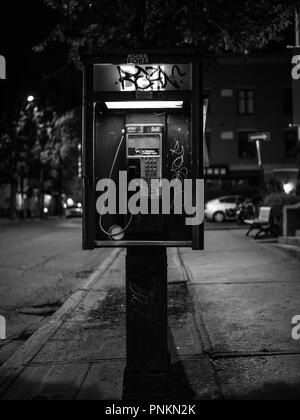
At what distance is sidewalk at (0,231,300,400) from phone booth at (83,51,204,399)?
1.74 ft

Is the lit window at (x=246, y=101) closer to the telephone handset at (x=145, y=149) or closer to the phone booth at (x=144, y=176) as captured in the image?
the phone booth at (x=144, y=176)

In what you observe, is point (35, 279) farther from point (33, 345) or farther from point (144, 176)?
point (144, 176)

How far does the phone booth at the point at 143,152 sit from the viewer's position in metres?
4.20

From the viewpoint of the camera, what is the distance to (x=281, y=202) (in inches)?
621

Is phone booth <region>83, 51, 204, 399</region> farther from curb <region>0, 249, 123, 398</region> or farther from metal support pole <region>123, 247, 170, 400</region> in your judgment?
curb <region>0, 249, 123, 398</region>

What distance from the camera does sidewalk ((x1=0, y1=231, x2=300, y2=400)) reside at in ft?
14.3

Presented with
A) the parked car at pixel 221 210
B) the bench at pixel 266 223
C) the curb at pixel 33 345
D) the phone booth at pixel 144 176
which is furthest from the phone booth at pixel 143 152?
the parked car at pixel 221 210

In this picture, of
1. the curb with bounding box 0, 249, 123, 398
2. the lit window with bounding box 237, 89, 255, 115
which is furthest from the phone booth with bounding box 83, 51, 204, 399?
the lit window with bounding box 237, 89, 255, 115

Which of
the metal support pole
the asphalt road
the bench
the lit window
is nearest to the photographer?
the metal support pole

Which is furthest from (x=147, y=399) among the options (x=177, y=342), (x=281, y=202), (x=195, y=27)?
(x=281, y=202)

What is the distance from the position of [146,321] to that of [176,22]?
4987 millimetres

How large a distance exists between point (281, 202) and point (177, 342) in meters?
10.9

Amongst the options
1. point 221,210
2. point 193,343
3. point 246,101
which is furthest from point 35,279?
point 246,101

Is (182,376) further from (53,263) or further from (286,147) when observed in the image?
(286,147)
